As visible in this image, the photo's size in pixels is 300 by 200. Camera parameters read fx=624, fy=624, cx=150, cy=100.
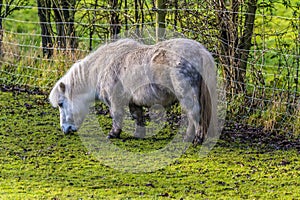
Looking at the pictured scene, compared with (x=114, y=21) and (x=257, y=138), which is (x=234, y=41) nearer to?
(x=257, y=138)

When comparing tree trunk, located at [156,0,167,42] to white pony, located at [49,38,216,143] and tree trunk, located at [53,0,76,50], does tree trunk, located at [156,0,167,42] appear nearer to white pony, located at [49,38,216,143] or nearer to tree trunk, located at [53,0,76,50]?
white pony, located at [49,38,216,143]

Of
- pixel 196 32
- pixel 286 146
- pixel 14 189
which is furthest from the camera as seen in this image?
pixel 196 32

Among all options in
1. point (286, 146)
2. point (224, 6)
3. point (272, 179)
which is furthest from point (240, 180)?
point (224, 6)

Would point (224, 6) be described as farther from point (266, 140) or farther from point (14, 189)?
point (14, 189)

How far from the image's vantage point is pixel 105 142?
7.04 m

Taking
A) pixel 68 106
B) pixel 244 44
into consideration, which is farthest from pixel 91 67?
pixel 244 44

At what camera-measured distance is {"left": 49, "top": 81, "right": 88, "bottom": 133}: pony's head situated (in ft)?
24.1

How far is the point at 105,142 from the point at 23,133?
3.42 ft

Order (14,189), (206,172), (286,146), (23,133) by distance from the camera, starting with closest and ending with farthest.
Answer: (14,189), (206,172), (286,146), (23,133)

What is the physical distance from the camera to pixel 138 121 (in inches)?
289

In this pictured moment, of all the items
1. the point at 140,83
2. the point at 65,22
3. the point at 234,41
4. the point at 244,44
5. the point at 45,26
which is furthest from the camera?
the point at 45,26

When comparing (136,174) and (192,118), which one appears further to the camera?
(192,118)

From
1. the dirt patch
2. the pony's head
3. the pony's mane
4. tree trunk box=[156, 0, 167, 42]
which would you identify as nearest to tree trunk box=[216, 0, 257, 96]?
the dirt patch

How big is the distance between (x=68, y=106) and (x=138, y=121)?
2.77 ft
